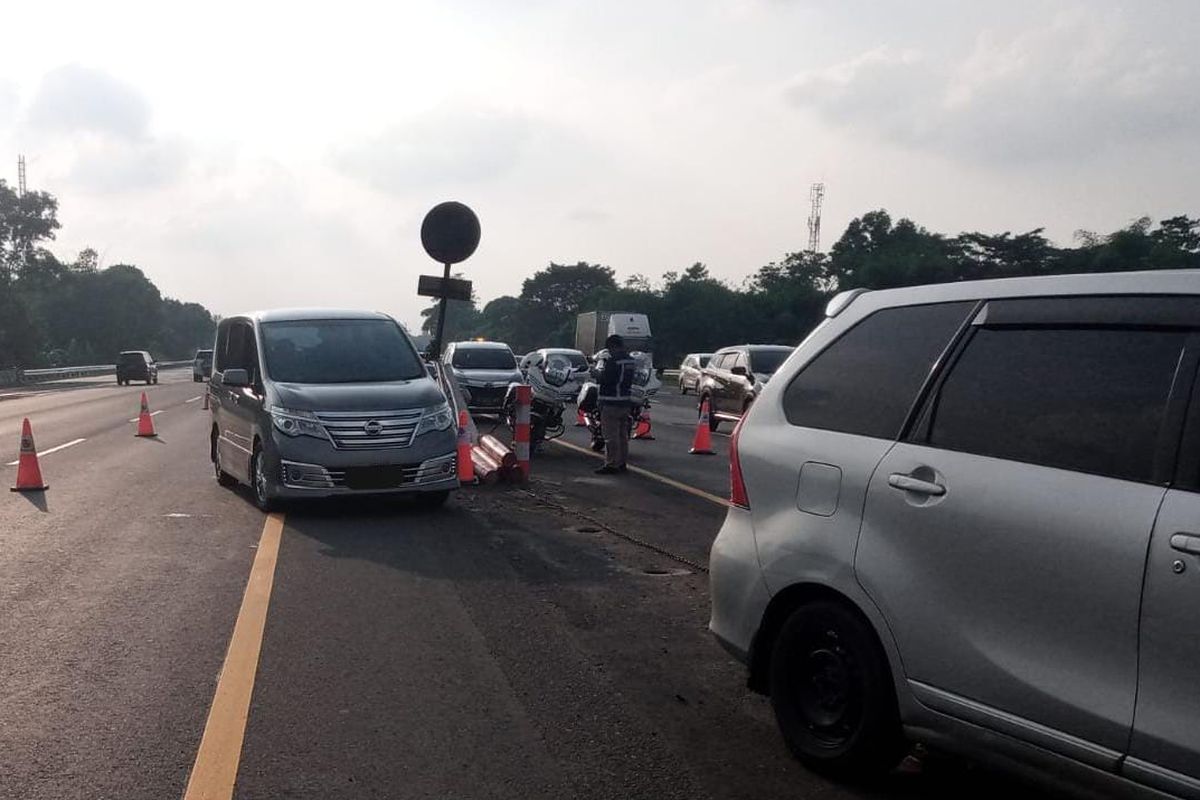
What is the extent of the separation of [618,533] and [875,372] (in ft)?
19.3

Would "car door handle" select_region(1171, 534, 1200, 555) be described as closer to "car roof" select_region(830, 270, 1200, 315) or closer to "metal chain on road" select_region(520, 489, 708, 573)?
"car roof" select_region(830, 270, 1200, 315)

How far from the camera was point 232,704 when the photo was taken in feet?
17.4

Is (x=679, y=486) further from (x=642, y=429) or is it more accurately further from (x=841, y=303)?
(x=841, y=303)

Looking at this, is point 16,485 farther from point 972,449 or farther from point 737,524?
point 972,449

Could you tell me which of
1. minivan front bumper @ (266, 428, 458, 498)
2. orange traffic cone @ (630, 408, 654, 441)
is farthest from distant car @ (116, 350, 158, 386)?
minivan front bumper @ (266, 428, 458, 498)

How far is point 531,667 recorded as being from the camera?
594 centimetres

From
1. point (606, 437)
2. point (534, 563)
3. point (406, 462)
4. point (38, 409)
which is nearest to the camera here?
point (534, 563)

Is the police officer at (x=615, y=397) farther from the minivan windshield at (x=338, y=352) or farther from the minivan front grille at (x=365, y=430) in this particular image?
the minivan front grille at (x=365, y=430)

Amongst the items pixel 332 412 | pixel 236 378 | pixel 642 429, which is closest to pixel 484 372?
pixel 642 429

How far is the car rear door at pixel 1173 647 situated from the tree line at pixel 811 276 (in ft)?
125

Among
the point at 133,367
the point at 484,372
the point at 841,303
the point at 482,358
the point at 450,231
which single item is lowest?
the point at 133,367

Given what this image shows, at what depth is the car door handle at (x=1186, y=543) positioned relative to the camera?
3141 millimetres

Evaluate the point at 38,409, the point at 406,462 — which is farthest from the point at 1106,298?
the point at 38,409

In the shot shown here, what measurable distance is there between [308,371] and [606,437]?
473 centimetres
